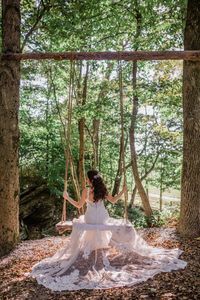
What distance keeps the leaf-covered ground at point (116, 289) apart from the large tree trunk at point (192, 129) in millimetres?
492

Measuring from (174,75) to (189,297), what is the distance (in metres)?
9.33

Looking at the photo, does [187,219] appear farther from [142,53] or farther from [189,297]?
[142,53]

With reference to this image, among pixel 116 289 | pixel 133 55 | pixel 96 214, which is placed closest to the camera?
pixel 116 289

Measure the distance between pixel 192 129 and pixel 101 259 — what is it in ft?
9.87

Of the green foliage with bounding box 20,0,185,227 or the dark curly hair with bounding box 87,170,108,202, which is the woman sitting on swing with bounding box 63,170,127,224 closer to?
the dark curly hair with bounding box 87,170,108,202

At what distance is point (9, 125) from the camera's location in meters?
6.11

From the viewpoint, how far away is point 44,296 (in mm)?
4176

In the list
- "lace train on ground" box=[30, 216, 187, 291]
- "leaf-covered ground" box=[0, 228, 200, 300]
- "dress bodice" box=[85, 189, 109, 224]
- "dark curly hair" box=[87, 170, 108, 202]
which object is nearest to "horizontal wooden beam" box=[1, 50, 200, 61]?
"dark curly hair" box=[87, 170, 108, 202]

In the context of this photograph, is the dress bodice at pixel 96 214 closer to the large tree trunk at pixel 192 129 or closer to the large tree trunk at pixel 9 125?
the large tree trunk at pixel 9 125

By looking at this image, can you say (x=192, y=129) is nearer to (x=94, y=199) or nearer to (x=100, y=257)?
(x=94, y=199)

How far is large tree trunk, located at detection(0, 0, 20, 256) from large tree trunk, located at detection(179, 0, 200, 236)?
3.22 metres

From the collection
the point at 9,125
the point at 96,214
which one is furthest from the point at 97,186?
the point at 9,125

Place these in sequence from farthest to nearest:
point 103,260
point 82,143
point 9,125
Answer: point 82,143 → point 9,125 → point 103,260

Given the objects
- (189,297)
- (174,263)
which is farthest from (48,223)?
(189,297)
